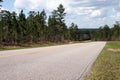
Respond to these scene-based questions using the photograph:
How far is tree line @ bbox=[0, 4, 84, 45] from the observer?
71.1 meters

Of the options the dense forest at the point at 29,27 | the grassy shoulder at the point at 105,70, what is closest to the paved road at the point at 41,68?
the grassy shoulder at the point at 105,70

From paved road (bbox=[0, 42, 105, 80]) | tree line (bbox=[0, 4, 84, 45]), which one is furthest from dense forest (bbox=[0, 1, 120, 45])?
paved road (bbox=[0, 42, 105, 80])

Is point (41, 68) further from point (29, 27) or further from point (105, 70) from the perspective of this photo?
point (29, 27)

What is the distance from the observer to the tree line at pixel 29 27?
7106 centimetres

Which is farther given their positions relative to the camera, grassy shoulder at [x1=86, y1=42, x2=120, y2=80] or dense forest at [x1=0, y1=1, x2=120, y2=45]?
dense forest at [x1=0, y1=1, x2=120, y2=45]

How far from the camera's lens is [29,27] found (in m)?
81.4

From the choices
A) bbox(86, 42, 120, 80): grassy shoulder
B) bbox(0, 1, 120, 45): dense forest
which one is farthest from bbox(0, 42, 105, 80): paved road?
bbox(0, 1, 120, 45): dense forest

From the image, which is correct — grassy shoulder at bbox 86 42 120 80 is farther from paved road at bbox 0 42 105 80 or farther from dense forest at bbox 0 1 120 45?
dense forest at bbox 0 1 120 45

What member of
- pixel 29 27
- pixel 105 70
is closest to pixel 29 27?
pixel 29 27

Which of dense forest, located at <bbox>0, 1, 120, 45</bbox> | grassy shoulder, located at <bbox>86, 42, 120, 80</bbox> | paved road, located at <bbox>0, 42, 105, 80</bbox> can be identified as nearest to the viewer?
paved road, located at <bbox>0, 42, 105, 80</bbox>

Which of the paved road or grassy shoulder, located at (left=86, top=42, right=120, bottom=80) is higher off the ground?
the paved road

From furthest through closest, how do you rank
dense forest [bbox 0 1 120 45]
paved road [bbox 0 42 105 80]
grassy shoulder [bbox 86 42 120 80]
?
dense forest [bbox 0 1 120 45] < grassy shoulder [bbox 86 42 120 80] < paved road [bbox 0 42 105 80]

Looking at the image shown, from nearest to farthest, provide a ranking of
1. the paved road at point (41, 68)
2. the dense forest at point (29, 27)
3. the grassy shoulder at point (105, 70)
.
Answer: the paved road at point (41, 68), the grassy shoulder at point (105, 70), the dense forest at point (29, 27)

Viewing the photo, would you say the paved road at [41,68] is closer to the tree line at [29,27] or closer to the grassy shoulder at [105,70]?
the grassy shoulder at [105,70]
